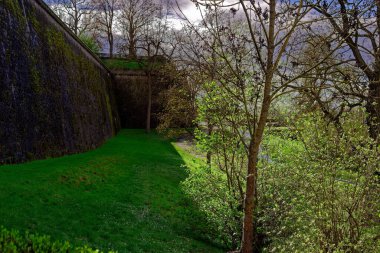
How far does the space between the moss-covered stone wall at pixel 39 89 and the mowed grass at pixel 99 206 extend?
29.3 inches

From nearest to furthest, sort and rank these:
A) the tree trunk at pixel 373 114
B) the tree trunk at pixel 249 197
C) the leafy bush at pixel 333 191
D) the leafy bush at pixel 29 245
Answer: the leafy bush at pixel 29 245 → the tree trunk at pixel 249 197 → the leafy bush at pixel 333 191 → the tree trunk at pixel 373 114

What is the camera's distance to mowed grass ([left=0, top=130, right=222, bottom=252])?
7.74 meters

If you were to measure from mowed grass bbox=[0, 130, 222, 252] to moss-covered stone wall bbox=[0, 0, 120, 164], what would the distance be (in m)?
0.74

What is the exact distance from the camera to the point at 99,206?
9.90 meters

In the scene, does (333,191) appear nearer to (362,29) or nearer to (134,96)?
(362,29)

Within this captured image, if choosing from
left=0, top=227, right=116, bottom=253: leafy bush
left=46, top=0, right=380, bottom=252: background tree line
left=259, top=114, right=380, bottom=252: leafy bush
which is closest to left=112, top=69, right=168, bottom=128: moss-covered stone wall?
left=46, top=0, right=380, bottom=252: background tree line

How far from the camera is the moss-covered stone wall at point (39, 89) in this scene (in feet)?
33.4

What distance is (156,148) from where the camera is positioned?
78.4 feet

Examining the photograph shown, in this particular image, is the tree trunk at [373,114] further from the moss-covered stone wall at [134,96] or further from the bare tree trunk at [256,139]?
the moss-covered stone wall at [134,96]

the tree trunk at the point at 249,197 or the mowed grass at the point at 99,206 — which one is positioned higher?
the tree trunk at the point at 249,197

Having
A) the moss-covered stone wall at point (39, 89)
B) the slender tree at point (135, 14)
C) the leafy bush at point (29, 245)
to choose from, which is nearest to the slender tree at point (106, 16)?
the slender tree at point (135, 14)

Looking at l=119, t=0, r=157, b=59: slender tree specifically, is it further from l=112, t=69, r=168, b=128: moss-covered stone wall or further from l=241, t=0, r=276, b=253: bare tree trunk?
l=241, t=0, r=276, b=253: bare tree trunk

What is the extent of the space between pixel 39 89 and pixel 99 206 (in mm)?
4819

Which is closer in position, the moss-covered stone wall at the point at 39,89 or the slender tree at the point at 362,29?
the slender tree at the point at 362,29
